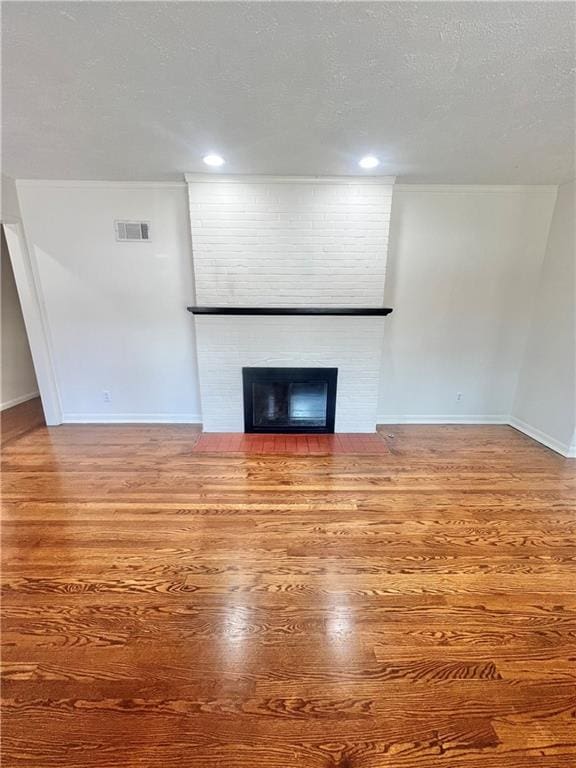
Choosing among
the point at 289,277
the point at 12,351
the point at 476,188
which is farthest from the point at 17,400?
the point at 476,188

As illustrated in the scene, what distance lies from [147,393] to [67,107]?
253cm

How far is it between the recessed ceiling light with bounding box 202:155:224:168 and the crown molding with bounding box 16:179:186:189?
2.06 ft

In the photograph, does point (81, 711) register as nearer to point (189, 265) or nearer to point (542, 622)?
point (542, 622)

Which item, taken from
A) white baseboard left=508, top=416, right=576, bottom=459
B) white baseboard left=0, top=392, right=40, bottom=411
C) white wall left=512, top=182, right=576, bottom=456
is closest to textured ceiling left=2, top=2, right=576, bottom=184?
white wall left=512, top=182, right=576, bottom=456

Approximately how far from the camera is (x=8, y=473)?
2631 millimetres

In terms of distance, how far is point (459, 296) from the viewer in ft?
11.3

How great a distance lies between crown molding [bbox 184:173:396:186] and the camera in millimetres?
2895

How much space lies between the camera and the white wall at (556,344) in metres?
3.01

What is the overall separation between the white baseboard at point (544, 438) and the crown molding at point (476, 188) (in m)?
2.43

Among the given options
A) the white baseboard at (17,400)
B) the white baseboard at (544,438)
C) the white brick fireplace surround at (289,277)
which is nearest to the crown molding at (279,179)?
the white brick fireplace surround at (289,277)

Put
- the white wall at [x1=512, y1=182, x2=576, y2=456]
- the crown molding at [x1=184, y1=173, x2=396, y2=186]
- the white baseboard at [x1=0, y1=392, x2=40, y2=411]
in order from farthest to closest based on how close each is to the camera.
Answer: the white baseboard at [x1=0, y1=392, x2=40, y2=411] < the white wall at [x1=512, y1=182, x2=576, y2=456] < the crown molding at [x1=184, y1=173, x2=396, y2=186]

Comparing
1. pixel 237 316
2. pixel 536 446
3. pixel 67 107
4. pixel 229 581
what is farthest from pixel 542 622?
pixel 67 107

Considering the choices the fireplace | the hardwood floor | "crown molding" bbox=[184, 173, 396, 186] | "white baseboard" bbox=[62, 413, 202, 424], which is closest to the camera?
the hardwood floor

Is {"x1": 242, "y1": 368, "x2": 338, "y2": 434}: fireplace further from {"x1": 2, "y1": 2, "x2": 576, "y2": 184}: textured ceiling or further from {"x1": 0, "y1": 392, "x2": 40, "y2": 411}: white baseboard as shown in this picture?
{"x1": 0, "y1": 392, "x2": 40, "y2": 411}: white baseboard
